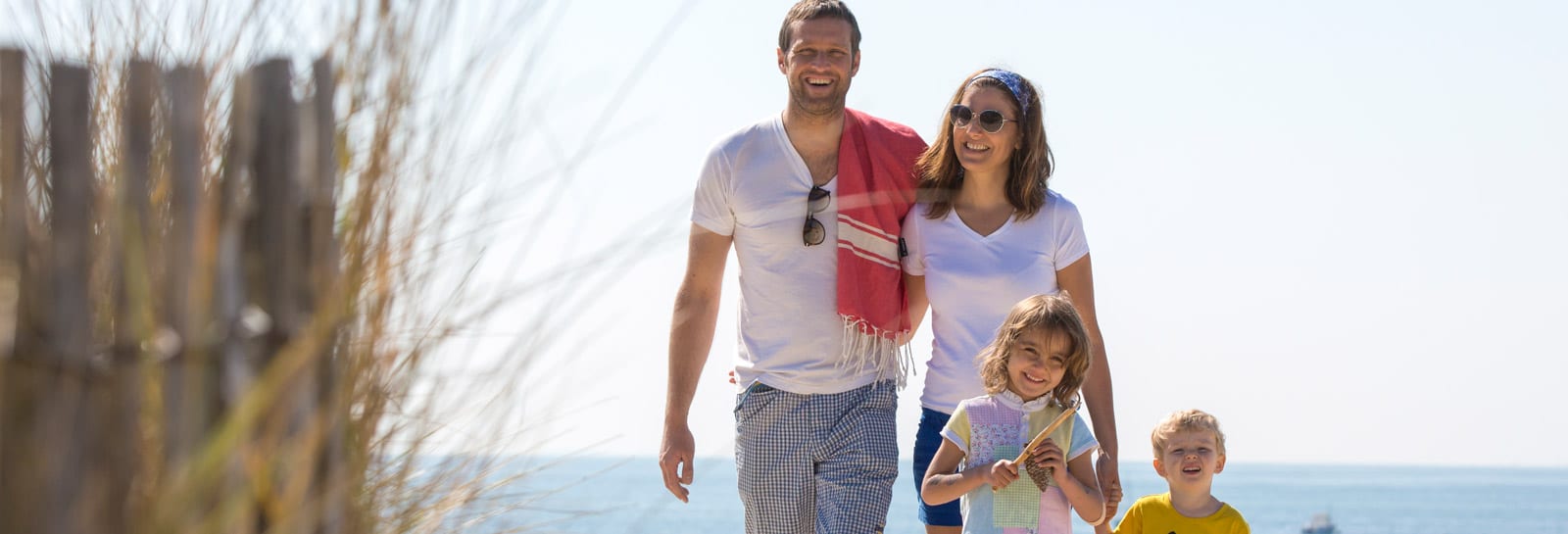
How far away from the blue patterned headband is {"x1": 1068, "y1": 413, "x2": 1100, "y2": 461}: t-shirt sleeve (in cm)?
83

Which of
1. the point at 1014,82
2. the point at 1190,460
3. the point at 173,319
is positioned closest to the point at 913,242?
the point at 1014,82

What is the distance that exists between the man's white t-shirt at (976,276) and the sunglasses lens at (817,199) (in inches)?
11.4

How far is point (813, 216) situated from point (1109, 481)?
1.05 metres

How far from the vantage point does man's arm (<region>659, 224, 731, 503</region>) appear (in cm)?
427

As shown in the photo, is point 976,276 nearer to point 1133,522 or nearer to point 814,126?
point 814,126

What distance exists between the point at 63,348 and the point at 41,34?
2.93 ft

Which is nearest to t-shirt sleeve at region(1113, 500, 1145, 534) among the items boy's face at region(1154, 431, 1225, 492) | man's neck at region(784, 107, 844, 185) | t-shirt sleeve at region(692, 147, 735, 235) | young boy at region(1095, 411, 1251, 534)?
young boy at region(1095, 411, 1251, 534)

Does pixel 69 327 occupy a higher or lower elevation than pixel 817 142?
lower

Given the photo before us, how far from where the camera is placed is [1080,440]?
12.2ft

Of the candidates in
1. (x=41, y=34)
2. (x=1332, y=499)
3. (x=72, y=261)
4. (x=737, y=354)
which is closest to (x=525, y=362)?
(x=72, y=261)

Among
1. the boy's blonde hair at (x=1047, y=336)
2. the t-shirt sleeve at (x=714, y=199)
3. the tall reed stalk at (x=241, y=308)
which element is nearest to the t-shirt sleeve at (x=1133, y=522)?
the boy's blonde hair at (x=1047, y=336)

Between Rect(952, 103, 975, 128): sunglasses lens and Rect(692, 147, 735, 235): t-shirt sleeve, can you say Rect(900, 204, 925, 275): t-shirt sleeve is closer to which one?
Rect(952, 103, 975, 128): sunglasses lens

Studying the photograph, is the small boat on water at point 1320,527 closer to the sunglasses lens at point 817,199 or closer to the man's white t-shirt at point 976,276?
the man's white t-shirt at point 976,276

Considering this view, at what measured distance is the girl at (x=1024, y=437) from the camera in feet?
11.9
